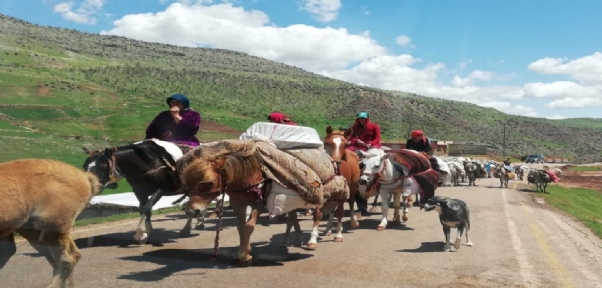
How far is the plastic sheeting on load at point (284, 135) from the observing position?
27.8 ft

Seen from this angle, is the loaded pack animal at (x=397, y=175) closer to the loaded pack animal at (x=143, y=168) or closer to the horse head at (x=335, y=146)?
the horse head at (x=335, y=146)

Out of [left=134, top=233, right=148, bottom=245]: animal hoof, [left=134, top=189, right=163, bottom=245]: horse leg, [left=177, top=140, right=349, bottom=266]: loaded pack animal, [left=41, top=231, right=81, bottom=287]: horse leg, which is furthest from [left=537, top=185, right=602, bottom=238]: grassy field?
[left=41, top=231, right=81, bottom=287]: horse leg

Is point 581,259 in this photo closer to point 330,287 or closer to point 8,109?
point 330,287

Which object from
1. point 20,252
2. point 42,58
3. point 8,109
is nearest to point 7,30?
point 42,58

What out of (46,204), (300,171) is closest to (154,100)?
(300,171)

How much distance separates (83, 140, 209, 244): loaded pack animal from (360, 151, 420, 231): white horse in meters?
4.44

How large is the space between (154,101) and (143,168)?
55.2 metres

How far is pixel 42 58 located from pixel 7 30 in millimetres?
31925

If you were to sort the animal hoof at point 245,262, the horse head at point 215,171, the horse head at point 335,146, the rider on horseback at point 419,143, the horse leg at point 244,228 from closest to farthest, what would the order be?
the horse head at point 215,171
the horse leg at point 244,228
the animal hoof at point 245,262
the horse head at point 335,146
the rider on horseback at point 419,143

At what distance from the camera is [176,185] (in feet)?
30.6

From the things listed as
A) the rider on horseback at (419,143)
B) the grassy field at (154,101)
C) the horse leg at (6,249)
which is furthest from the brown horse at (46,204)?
the grassy field at (154,101)

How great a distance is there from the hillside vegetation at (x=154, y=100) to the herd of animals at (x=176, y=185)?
52.5 feet

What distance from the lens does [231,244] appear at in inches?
371

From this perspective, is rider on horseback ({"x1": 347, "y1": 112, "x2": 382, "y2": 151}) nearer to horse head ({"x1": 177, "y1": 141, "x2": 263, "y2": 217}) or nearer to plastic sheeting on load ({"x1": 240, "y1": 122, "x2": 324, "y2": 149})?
plastic sheeting on load ({"x1": 240, "y1": 122, "x2": 324, "y2": 149})
